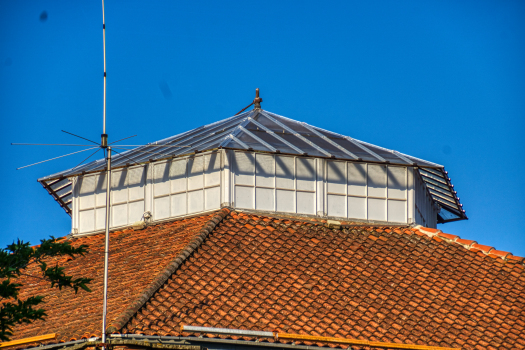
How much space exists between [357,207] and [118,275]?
7909 millimetres

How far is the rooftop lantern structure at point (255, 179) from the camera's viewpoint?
2395 cm

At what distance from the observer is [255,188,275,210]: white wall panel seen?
78.2 feet

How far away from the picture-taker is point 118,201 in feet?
82.1

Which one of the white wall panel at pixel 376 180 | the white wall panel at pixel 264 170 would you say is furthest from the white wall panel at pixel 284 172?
the white wall panel at pixel 376 180

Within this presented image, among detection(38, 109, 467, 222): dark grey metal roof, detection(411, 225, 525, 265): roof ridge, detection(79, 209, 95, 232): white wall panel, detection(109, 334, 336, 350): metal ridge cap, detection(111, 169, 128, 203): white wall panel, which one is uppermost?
detection(38, 109, 467, 222): dark grey metal roof

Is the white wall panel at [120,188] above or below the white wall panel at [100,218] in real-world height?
above

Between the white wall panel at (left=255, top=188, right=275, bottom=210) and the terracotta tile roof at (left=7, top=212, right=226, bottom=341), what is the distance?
58.7 inches

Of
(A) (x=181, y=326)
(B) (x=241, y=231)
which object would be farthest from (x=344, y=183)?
(A) (x=181, y=326)

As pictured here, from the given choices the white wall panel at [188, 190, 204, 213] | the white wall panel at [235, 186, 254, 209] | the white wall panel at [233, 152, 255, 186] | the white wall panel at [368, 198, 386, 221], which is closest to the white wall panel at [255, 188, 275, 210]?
the white wall panel at [235, 186, 254, 209]

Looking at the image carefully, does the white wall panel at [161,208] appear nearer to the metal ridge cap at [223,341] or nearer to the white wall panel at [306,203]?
the white wall panel at [306,203]

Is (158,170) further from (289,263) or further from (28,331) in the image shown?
(28,331)

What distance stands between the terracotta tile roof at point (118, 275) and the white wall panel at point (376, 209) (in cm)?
503

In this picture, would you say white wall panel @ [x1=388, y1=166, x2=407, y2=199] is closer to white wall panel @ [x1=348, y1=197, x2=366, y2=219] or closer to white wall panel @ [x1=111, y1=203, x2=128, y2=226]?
white wall panel @ [x1=348, y1=197, x2=366, y2=219]

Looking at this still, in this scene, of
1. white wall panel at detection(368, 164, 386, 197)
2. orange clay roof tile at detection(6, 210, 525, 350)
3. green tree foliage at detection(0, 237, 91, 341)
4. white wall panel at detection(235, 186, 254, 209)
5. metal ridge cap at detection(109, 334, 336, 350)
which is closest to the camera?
green tree foliage at detection(0, 237, 91, 341)
